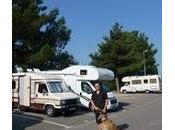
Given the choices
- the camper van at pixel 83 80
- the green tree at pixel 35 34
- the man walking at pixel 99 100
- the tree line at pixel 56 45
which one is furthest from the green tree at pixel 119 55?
the man walking at pixel 99 100

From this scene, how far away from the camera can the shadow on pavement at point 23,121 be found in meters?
18.3

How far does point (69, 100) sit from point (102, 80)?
17.6 ft

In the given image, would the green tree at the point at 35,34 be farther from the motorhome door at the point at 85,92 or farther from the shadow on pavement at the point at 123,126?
the shadow on pavement at the point at 123,126

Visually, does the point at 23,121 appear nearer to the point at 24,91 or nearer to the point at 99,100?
the point at 24,91

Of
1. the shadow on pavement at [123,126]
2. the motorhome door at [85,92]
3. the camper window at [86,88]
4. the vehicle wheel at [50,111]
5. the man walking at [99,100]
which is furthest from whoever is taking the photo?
the camper window at [86,88]

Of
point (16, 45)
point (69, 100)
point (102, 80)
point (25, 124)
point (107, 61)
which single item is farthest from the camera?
point (107, 61)

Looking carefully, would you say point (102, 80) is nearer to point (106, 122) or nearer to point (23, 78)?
point (23, 78)

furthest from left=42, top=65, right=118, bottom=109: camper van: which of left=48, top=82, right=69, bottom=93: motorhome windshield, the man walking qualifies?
the man walking

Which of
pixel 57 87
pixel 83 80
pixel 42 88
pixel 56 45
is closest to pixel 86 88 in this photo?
pixel 83 80

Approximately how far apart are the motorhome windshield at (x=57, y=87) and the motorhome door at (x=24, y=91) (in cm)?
134

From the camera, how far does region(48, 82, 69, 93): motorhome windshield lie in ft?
76.6
